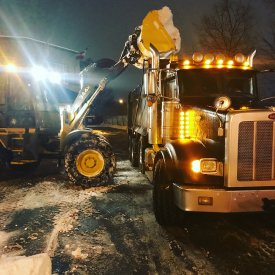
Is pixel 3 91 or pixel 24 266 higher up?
pixel 3 91

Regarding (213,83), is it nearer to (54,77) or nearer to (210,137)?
(210,137)

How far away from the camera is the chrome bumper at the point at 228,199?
514cm

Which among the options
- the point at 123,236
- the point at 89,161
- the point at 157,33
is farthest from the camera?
the point at 89,161

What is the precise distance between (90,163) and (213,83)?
11.6 feet

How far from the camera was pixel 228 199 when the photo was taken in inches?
203

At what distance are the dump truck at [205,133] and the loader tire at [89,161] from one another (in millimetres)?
992

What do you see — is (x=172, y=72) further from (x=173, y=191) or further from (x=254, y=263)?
(x=254, y=263)

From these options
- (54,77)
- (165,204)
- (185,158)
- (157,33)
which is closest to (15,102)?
(54,77)

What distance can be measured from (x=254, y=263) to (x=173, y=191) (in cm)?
156

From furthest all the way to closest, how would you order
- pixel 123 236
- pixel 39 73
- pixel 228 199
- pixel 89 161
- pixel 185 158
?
pixel 39 73
pixel 89 161
pixel 123 236
pixel 185 158
pixel 228 199

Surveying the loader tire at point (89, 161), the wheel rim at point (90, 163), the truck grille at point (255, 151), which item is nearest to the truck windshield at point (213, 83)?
the truck grille at point (255, 151)

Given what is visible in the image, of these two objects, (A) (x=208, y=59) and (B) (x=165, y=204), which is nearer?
(B) (x=165, y=204)

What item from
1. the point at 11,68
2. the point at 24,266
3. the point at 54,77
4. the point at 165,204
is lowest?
the point at 165,204

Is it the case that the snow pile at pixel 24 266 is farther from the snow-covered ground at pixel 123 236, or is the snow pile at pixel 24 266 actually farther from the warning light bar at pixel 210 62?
the warning light bar at pixel 210 62
